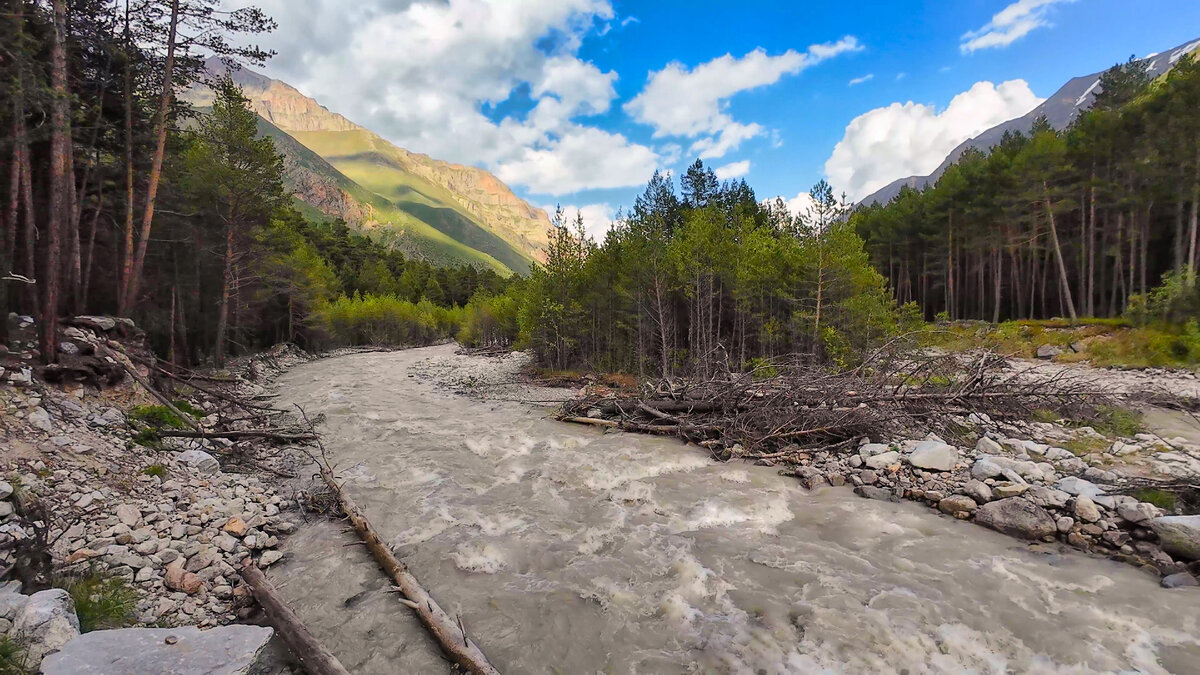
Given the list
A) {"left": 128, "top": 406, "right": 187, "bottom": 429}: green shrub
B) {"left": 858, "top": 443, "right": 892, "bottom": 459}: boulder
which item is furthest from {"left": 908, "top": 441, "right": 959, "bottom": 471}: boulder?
{"left": 128, "top": 406, "right": 187, "bottom": 429}: green shrub

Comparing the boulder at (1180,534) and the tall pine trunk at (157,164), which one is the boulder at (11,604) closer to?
the boulder at (1180,534)

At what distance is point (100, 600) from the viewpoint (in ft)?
14.9

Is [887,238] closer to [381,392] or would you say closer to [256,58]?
[381,392]

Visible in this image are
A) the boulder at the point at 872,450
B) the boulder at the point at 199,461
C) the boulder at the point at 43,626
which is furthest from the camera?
the boulder at the point at 872,450

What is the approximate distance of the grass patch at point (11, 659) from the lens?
3.11 metres

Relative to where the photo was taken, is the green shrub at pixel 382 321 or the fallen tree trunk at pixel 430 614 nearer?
the fallen tree trunk at pixel 430 614

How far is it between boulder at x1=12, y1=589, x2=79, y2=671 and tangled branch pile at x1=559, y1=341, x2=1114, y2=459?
10.9m

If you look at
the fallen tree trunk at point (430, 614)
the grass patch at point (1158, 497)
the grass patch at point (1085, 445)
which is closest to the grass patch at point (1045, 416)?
the grass patch at point (1085, 445)

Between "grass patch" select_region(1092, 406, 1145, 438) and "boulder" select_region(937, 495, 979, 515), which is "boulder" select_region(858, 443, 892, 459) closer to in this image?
"boulder" select_region(937, 495, 979, 515)

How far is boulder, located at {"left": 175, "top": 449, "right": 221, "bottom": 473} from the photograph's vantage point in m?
8.49

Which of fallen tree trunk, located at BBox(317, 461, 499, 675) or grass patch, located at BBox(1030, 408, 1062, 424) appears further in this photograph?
grass patch, located at BBox(1030, 408, 1062, 424)

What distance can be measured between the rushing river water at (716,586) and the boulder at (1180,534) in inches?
26.4

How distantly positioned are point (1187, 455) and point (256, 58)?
2587cm

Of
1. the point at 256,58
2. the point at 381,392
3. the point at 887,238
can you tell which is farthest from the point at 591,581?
the point at 887,238
